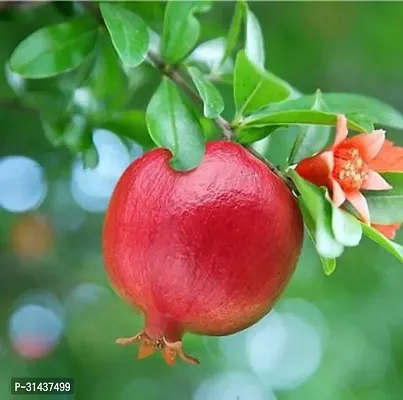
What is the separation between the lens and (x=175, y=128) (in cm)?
54

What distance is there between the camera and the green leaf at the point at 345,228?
18.0 inches

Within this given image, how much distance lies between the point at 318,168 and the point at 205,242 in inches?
3.5

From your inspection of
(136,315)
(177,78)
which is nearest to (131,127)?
(177,78)

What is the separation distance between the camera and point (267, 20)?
4.73 feet

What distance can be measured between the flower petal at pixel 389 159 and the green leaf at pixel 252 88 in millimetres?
74

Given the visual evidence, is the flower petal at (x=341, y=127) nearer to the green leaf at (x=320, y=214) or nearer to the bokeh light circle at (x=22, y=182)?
the green leaf at (x=320, y=214)

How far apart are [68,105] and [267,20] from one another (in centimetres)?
71

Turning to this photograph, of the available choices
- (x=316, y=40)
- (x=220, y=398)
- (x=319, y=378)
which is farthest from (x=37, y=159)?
(x=316, y=40)

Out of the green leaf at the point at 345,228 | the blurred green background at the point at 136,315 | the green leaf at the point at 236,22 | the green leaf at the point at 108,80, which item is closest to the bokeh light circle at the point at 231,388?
the blurred green background at the point at 136,315

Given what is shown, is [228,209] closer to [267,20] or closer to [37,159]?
[37,159]

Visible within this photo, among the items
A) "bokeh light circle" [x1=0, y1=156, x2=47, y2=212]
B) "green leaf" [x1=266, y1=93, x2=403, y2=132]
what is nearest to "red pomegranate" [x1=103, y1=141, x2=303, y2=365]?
"green leaf" [x1=266, y1=93, x2=403, y2=132]

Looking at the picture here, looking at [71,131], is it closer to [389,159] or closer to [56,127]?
[56,127]

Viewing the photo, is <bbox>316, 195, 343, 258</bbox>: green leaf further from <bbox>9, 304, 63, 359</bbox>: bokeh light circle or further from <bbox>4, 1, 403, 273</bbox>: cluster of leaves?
<bbox>9, 304, 63, 359</bbox>: bokeh light circle

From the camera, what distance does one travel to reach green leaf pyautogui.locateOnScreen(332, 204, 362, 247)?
1.50 feet
